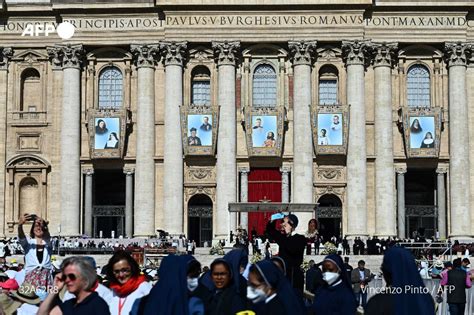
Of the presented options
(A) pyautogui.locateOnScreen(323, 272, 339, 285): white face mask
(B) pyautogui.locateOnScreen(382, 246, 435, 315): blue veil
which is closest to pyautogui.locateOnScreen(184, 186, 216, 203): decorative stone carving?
(A) pyautogui.locateOnScreen(323, 272, 339, 285): white face mask

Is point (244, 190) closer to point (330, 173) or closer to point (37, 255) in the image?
point (330, 173)

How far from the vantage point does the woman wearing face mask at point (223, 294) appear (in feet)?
36.3

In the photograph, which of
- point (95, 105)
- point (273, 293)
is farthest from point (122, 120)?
point (273, 293)

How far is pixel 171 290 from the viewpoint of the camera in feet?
34.4

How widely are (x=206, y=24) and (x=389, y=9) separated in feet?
31.1

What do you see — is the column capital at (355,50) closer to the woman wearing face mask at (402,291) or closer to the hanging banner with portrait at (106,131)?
the hanging banner with portrait at (106,131)

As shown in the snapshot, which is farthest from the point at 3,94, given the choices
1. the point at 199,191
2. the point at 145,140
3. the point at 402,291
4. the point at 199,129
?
the point at 402,291

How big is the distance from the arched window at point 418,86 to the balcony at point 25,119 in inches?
754

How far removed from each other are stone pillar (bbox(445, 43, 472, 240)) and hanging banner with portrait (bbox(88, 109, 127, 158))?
1677 centimetres

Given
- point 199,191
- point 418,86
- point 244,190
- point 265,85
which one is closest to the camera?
point 244,190

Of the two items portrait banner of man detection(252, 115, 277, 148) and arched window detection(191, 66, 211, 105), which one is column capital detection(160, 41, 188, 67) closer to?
arched window detection(191, 66, 211, 105)

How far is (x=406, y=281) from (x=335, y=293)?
2.55m

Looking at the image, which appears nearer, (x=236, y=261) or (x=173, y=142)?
(x=236, y=261)

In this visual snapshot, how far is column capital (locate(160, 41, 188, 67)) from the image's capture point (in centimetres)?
5509
